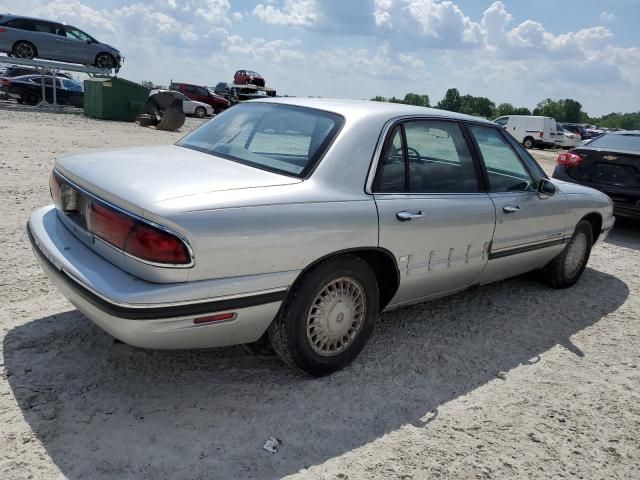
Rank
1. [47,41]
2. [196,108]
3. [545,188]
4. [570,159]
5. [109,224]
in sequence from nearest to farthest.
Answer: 1. [109,224]
2. [545,188]
3. [570,159]
4. [47,41]
5. [196,108]

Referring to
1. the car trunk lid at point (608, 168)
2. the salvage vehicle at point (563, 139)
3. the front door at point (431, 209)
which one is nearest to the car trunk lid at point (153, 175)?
the front door at point (431, 209)

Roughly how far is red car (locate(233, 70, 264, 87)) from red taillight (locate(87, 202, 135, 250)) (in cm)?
3767

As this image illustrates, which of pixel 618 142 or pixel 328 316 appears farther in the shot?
pixel 618 142

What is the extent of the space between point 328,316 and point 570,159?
6.18 metres

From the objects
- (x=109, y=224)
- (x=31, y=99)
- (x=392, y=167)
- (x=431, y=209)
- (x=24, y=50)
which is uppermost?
(x=24, y=50)

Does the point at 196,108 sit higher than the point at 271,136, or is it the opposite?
the point at 271,136

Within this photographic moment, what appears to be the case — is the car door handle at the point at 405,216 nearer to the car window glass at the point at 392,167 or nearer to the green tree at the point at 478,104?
the car window glass at the point at 392,167

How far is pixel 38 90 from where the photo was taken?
2300 cm

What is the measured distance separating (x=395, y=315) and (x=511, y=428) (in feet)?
4.82

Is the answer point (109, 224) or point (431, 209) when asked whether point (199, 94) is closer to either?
point (431, 209)

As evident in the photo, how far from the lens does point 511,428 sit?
2.90 metres

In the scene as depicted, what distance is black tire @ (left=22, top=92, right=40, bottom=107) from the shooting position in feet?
75.4

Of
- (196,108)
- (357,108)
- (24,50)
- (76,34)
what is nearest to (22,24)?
(24,50)

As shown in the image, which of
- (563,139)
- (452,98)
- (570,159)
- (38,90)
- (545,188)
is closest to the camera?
(545,188)
